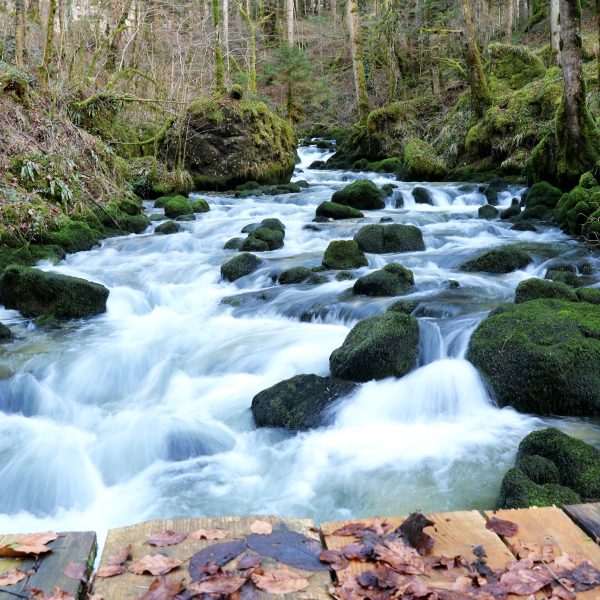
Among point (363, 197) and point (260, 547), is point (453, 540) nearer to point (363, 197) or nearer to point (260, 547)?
point (260, 547)

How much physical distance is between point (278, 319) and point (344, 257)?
2.32m

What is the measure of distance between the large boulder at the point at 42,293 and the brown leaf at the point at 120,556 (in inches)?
251

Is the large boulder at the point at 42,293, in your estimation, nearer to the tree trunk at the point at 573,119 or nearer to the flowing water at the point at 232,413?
the flowing water at the point at 232,413

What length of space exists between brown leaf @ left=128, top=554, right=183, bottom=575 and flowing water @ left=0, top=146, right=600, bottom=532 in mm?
2238

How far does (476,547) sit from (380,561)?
15.0 inches

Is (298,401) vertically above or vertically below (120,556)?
below

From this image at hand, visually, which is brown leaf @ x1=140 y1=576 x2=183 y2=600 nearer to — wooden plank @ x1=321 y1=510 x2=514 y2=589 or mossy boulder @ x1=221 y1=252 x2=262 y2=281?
wooden plank @ x1=321 y1=510 x2=514 y2=589

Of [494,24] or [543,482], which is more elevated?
[494,24]

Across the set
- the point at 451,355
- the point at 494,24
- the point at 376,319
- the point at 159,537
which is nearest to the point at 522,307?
the point at 451,355

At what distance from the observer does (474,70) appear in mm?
18969

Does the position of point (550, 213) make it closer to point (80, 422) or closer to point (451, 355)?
point (451, 355)

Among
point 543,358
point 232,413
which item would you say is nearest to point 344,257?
point 232,413

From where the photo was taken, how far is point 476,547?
2.22 meters

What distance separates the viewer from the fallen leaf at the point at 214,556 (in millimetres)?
2061
